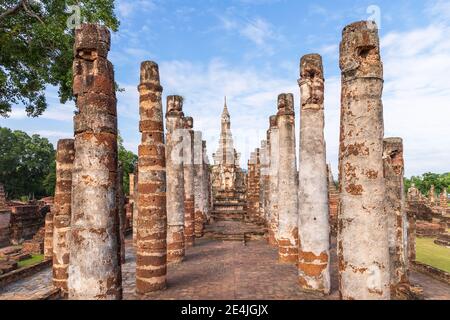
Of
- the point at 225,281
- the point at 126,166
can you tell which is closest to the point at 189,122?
→ the point at 225,281

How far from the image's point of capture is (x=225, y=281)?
1040cm

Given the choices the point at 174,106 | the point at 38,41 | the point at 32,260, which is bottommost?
the point at 32,260

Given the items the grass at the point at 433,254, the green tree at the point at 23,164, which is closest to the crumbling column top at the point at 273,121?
the grass at the point at 433,254

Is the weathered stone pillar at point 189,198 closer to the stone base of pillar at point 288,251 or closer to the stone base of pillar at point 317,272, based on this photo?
the stone base of pillar at point 288,251

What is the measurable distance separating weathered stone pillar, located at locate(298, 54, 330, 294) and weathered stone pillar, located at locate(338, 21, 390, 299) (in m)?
3.50

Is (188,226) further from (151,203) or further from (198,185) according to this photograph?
(151,203)

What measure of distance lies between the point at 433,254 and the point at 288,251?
901 centimetres

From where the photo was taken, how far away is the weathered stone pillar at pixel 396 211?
8.79 metres

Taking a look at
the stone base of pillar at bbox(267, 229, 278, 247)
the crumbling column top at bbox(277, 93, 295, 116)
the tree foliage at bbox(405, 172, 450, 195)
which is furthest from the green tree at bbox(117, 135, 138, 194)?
the tree foliage at bbox(405, 172, 450, 195)

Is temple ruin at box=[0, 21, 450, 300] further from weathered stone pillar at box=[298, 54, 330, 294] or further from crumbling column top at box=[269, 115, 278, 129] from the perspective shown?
crumbling column top at box=[269, 115, 278, 129]

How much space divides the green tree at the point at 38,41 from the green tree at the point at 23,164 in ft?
108

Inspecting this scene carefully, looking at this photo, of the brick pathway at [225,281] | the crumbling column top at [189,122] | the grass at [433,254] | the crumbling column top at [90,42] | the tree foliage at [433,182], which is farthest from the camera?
the tree foliage at [433,182]
